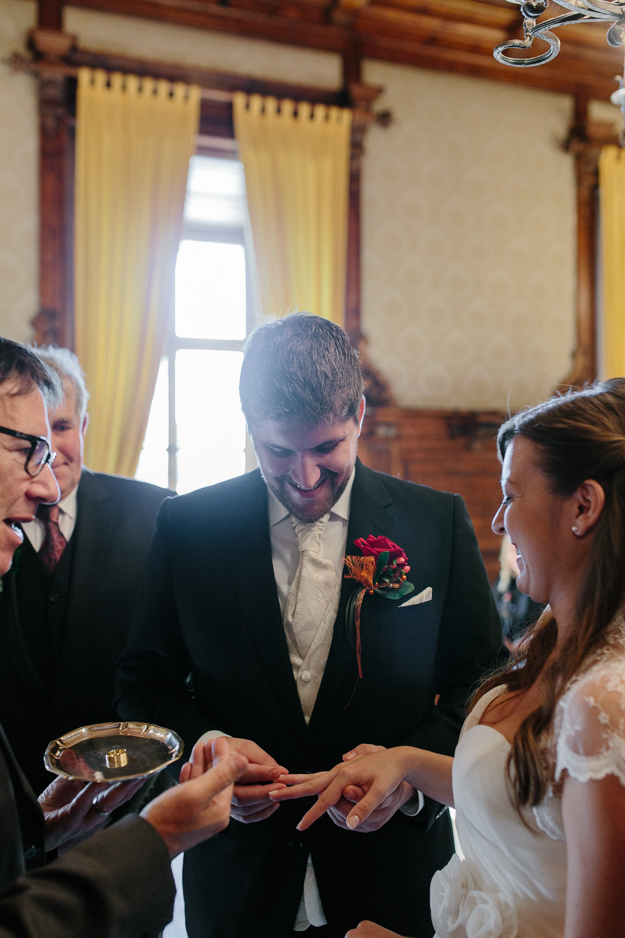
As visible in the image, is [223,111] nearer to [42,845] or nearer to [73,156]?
[73,156]

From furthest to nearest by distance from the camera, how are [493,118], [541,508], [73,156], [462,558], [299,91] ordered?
[493,118] < [299,91] < [73,156] < [462,558] < [541,508]

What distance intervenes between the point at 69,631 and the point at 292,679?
37.1 inches

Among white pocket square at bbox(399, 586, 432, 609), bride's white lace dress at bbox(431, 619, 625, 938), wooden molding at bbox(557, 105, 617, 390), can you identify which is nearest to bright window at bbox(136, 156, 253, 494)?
wooden molding at bbox(557, 105, 617, 390)

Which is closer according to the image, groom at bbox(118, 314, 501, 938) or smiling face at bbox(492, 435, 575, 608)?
smiling face at bbox(492, 435, 575, 608)

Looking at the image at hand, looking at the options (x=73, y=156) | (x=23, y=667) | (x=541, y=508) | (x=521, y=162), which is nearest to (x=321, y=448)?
(x=541, y=508)

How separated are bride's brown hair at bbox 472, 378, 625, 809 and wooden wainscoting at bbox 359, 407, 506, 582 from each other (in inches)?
165

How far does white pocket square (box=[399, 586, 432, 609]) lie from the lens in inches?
72.4

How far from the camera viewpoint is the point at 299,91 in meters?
5.50

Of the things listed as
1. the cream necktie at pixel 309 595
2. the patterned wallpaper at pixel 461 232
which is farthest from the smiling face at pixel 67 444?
the patterned wallpaper at pixel 461 232

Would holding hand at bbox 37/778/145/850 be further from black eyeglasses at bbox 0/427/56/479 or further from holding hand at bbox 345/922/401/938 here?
black eyeglasses at bbox 0/427/56/479

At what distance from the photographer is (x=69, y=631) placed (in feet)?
7.71

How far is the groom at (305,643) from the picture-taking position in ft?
5.72

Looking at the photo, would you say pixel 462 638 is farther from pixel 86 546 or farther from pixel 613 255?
pixel 613 255

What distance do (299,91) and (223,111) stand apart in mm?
619
